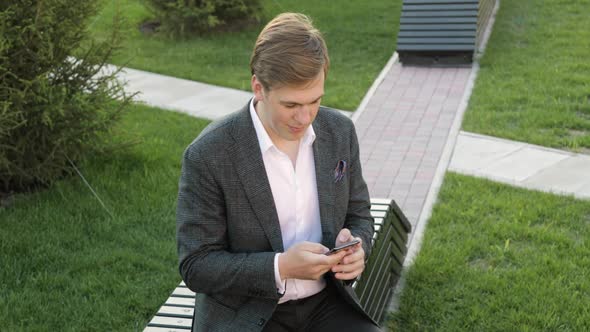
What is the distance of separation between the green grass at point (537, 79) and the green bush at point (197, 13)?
3.83 meters

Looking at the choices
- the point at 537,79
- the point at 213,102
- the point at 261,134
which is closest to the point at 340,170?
the point at 261,134

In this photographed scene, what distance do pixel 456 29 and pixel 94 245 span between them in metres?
6.24

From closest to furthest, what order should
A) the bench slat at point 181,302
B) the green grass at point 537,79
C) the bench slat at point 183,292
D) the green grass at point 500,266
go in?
the bench slat at point 181,302 < the bench slat at point 183,292 < the green grass at point 500,266 < the green grass at point 537,79

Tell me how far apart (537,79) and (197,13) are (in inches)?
208

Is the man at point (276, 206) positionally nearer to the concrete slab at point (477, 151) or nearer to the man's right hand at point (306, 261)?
the man's right hand at point (306, 261)

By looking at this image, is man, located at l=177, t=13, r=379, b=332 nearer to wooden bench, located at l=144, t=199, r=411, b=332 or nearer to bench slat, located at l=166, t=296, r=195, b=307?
wooden bench, located at l=144, t=199, r=411, b=332

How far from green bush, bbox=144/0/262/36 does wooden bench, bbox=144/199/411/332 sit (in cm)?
750

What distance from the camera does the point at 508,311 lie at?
4.75 meters

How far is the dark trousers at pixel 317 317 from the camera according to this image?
345 cm

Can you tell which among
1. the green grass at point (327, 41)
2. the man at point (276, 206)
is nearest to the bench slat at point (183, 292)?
the man at point (276, 206)

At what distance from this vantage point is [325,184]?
339 centimetres

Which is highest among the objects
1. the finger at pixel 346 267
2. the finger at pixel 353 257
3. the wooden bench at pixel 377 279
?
the finger at pixel 353 257

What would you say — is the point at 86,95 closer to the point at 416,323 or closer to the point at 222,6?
the point at 416,323

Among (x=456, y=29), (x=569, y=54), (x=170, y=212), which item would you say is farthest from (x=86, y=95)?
(x=569, y=54)
